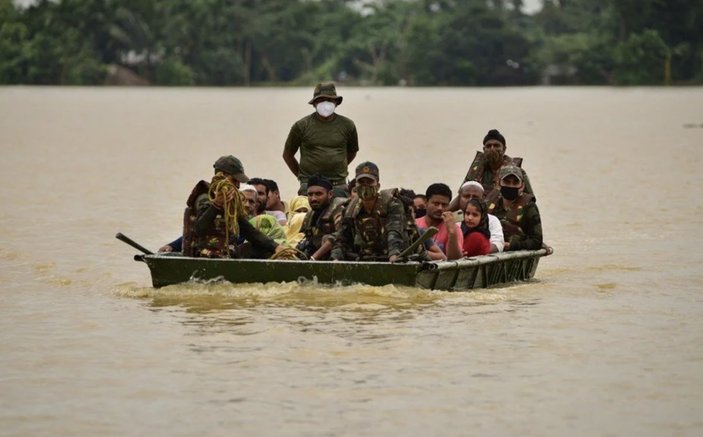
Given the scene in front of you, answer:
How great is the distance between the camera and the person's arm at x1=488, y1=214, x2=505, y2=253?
594 inches

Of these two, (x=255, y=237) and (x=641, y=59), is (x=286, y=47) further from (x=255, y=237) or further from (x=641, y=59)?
(x=255, y=237)

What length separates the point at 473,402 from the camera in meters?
10.7

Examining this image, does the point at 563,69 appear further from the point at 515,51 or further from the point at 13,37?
the point at 13,37

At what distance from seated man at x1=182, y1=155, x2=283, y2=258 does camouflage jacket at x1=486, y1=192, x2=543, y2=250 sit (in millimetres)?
2192

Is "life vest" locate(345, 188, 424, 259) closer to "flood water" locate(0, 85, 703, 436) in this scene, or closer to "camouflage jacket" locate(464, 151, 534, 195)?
"flood water" locate(0, 85, 703, 436)

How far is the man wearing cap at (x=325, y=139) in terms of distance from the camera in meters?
16.2

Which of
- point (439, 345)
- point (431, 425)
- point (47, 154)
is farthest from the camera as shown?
point (47, 154)

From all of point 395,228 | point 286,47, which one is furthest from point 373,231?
point 286,47

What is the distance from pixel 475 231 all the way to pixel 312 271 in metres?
1.69

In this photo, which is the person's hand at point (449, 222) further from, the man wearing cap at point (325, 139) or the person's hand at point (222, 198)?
the man wearing cap at point (325, 139)

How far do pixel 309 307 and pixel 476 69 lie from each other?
109 metres

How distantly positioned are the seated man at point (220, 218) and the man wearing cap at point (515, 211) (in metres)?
2.17

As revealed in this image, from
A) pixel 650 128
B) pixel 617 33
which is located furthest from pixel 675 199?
pixel 617 33

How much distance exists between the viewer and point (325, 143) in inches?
641
